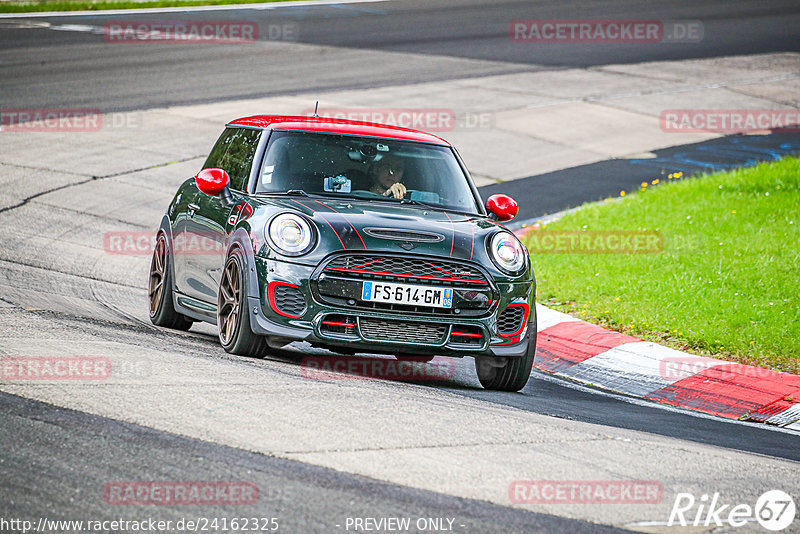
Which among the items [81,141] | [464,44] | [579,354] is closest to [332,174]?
[579,354]

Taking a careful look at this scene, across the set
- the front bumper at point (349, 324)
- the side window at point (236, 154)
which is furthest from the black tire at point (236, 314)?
the side window at point (236, 154)

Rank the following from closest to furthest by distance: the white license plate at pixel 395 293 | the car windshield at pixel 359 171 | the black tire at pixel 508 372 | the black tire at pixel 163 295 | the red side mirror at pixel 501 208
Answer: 1. the white license plate at pixel 395 293
2. the black tire at pixel 508 372
3. the car windshield at pixel 359 171
4. the red side mirror at pixel 501 208
5. the black tire at pixel 163 295

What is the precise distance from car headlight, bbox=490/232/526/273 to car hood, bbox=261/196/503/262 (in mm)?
Answer: 80

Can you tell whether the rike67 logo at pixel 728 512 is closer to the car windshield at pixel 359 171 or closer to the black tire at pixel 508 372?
the black tire at pixel 508 372

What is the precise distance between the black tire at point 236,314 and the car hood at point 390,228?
1.59 ft

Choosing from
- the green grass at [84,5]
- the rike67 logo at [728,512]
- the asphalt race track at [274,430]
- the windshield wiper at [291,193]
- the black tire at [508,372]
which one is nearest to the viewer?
the asphalt race track at [274,430]

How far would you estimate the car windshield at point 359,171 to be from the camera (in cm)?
758

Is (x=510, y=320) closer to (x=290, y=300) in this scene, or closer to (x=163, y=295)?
(x=290, y=300)

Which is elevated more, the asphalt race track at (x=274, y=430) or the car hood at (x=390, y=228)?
the car hood at (x=390, y=228)

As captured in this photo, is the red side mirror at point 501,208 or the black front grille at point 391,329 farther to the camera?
the red side mirror at point 501,208

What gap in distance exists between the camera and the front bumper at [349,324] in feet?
21.8

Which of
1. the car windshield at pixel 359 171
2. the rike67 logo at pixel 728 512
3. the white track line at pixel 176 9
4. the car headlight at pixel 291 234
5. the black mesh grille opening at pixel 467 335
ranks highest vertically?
the white track line at pixel 176 9

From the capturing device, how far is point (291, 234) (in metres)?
6.76

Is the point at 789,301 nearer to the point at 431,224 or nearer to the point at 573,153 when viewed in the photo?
the point at 431,224
